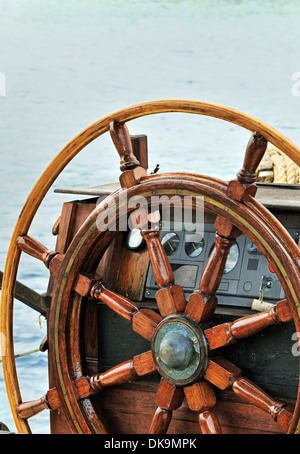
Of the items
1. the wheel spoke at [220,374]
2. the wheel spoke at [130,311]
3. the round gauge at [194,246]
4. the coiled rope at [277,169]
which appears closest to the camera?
the wheel spoke at [220,374]

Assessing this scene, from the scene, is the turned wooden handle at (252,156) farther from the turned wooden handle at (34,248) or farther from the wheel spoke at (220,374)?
the turned wooden handle at (34,248)

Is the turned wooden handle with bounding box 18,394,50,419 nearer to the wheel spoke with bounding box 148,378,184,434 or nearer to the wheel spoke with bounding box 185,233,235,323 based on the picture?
the wheel spoke with bounding box 148,378,184,434

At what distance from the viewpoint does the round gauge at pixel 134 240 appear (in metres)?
2.06

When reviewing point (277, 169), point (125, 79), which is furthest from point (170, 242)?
point (125, 79)

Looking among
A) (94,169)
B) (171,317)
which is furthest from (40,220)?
(171,317)

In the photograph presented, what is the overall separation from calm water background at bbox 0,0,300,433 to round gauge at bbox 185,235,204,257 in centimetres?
147

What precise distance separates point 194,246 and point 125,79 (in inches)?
67.5

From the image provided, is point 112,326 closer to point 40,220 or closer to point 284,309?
point 284,309

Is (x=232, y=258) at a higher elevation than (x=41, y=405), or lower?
higher

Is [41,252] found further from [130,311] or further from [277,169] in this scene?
[277,169]

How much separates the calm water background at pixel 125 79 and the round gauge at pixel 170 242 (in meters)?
1.45

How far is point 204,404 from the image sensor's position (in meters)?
1.81

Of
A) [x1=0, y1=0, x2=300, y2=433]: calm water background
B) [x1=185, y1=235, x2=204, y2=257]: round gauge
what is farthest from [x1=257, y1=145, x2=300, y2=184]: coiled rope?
[x1=185, y1=235, x2=204, y2=257]: round gauge

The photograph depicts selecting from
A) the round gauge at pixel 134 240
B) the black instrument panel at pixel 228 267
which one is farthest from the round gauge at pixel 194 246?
the round gauge at pixel 134 240
